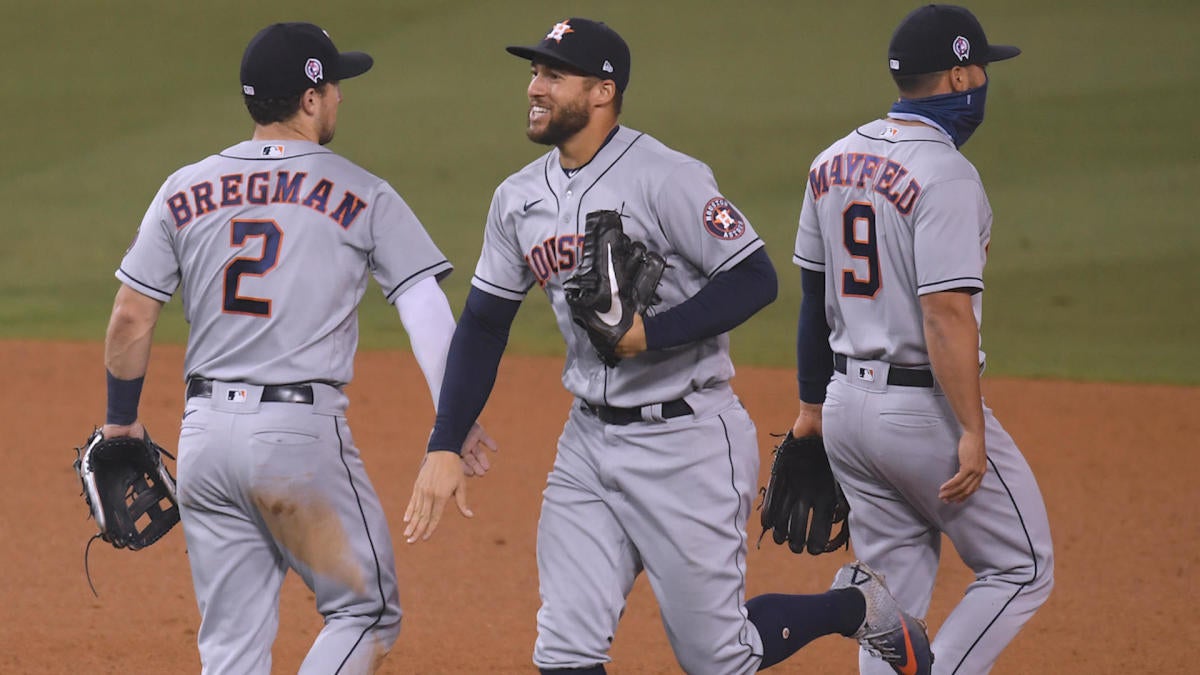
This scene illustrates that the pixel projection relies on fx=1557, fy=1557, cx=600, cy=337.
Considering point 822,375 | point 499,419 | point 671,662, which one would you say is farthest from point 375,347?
point 822,375

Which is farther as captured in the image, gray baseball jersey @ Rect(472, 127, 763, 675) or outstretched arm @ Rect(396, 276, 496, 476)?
outstretched arm @ Rect(396, 276, 496, 476)

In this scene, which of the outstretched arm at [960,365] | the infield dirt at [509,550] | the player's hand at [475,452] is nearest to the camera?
the outstretched arm at [960,365]

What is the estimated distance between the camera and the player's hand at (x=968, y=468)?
398 centimetres

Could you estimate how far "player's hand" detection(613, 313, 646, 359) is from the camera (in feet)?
12.1

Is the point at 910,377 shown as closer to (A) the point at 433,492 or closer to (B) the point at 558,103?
(B) the point at 558,103

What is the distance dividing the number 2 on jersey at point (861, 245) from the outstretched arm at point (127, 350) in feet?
6.00

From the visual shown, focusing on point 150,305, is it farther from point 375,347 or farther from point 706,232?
point 375,347

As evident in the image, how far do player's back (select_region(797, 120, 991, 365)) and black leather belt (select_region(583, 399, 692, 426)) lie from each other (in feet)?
1.96

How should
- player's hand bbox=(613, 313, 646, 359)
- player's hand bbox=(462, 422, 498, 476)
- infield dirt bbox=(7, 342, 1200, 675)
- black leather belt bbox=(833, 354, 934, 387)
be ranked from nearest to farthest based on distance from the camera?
1. player's hand bbox=(613, 313, 646, 359)
2. player's hand bbox=(462, 422, 498, 476)
3. black leather belt bbox=(833, 354, 934, 387)
4. infield dirt bbox=(7, 342, 1200, 675)

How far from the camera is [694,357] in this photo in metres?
3.94

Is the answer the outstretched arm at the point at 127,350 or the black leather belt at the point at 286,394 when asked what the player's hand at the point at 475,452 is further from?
the outstretched arm at the point at 127,350

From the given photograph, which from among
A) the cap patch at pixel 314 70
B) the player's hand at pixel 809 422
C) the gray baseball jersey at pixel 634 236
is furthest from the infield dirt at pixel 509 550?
the cap patch at pixel 314 70

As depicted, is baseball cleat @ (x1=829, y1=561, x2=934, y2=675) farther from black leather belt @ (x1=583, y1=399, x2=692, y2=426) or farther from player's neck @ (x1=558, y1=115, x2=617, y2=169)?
player's neck @ (x1=558, y1=115, x2=617, y2=169)

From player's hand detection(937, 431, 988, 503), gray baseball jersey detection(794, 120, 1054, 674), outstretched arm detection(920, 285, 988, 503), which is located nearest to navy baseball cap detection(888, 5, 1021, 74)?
gray baseball jersey detection(794, 120, 1054, 674)
